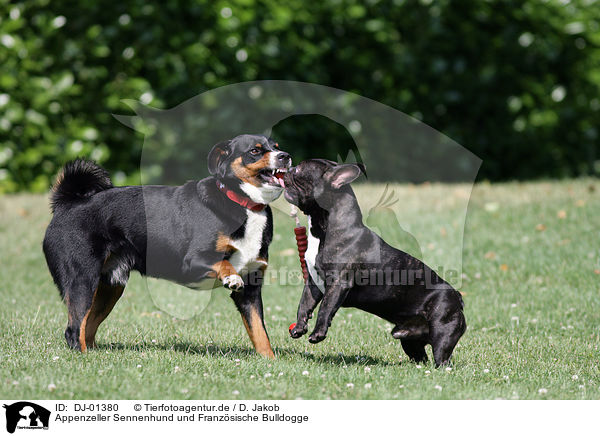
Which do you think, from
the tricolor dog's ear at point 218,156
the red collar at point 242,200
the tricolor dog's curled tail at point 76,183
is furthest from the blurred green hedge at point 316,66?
the red collar at point 242,200

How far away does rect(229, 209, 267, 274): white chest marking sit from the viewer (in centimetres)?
502

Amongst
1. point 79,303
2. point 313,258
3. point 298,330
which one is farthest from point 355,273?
point 79,303

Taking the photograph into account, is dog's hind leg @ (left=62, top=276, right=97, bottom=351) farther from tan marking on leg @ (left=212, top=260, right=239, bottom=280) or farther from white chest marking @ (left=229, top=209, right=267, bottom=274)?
white chest marking @ (left=229, top=209, right=267, bottom=274)

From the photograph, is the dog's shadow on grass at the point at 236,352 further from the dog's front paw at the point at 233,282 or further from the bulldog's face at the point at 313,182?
the bulldog's face at the point at 313,182

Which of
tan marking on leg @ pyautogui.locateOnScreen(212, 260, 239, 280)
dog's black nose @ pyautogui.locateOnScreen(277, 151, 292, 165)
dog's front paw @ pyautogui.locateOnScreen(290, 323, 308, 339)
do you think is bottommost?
dog's front paw @ pyautogui.locateOnScreen(290, 323, 308, 339)

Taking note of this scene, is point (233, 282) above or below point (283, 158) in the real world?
below

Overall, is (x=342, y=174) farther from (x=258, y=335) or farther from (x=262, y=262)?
(x=258, y=335)

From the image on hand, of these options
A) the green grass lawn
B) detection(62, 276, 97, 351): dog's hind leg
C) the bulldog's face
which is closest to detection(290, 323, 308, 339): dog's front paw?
the green grass lawn

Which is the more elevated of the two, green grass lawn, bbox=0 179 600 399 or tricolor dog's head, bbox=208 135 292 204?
tricolor dog's head, bbox=208 135 292 204

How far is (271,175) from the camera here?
5.05 meters

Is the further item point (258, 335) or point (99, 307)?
point (99, 307)
